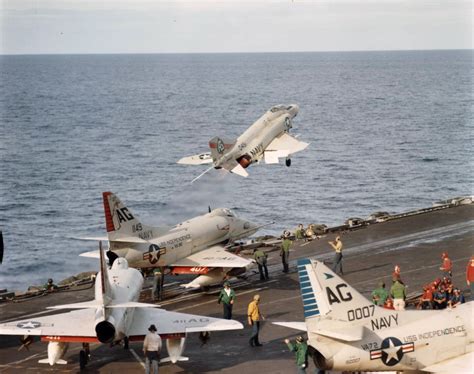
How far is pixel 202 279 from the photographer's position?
41.0m

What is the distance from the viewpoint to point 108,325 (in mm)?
28000

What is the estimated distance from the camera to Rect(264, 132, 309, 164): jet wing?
199 ft

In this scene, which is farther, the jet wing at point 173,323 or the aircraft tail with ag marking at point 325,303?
the jet wing at point 173,323

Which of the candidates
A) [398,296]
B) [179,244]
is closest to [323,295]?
[398,296]

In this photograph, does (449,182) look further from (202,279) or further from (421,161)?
(202,279)

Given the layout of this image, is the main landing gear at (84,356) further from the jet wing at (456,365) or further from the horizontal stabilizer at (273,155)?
the horizontal stabilizer at (273,155)

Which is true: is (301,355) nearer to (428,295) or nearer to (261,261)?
(428,295)

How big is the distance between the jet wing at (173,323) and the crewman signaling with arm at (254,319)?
68.6 inches

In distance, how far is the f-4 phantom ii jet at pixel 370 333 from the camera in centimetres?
2552

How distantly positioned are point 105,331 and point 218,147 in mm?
28549

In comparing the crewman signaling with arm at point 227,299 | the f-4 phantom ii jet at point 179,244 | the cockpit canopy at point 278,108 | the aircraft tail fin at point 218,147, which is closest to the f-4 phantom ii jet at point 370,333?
the crewman signaling with arm at point 227,299

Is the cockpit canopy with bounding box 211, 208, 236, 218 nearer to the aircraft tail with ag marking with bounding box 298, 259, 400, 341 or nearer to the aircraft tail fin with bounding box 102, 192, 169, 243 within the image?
the aircraft tail fin with bounding box 102, 192, 169, 243

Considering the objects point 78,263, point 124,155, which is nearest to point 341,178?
point 124,155

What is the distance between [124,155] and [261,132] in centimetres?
7517
